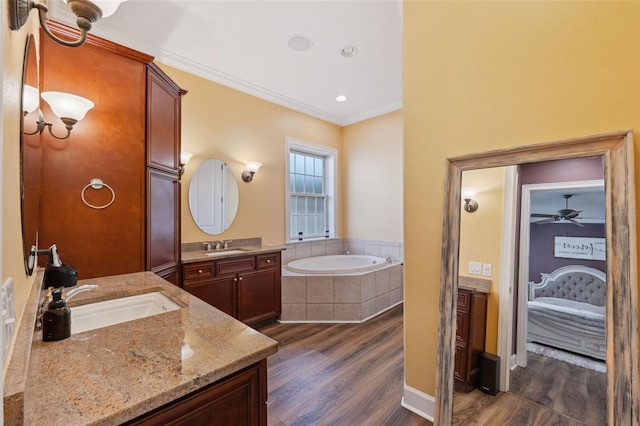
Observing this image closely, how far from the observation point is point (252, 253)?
332cm

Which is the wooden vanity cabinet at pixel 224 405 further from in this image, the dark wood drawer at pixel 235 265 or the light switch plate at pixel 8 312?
the dark wood drawer at pixel 235 265

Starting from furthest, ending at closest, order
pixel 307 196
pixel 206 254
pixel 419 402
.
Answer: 1. pixel 307 196
2. pixel 206 254
3. pixel 419 402

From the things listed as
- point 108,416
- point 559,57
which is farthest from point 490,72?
point 108,416

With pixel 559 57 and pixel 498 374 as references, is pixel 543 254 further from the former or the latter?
pixel 559 57

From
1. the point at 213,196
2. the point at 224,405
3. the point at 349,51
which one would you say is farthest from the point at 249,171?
the point at 224,405

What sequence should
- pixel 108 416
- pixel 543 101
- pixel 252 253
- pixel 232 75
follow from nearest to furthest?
pixel 108 416
pixel 543 101
pixel 252 253
pixel 232 75

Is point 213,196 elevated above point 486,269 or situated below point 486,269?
above

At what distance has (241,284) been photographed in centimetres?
322

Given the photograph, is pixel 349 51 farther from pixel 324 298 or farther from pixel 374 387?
pixel 374 387

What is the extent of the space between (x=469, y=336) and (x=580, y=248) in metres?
0.71

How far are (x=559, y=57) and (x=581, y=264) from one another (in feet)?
3.18

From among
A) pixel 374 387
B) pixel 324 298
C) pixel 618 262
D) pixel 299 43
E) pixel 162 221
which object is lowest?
pixel 374 387

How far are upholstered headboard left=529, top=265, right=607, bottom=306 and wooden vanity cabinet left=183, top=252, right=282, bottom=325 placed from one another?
2.60m

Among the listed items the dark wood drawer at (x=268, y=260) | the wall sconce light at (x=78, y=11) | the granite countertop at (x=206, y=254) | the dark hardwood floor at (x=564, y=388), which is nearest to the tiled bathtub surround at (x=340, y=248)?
the dark wood drawer at (x=268, y=260)
